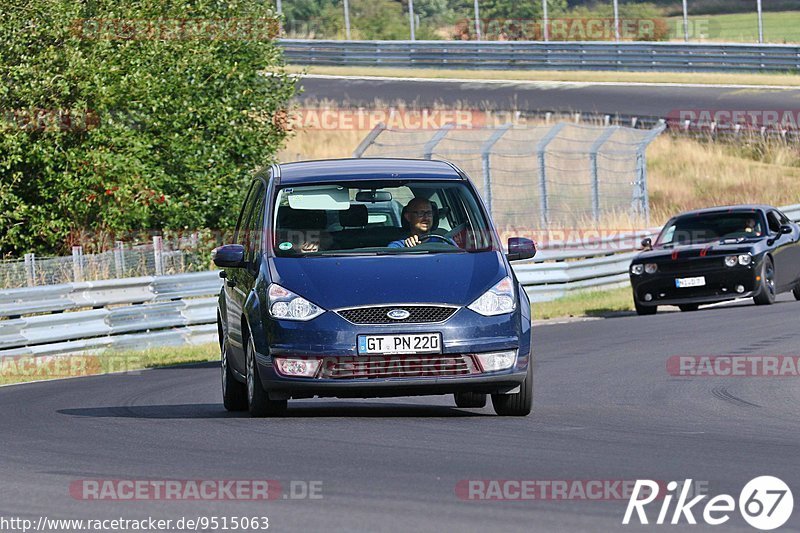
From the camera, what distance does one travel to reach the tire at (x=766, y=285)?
21766 mm

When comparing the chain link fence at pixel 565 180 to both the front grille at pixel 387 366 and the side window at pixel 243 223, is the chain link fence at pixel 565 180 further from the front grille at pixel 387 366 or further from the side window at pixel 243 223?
the front grille at pixel 387 366

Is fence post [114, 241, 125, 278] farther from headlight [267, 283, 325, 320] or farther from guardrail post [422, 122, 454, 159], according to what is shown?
headlight [267, 283, 325, 320]

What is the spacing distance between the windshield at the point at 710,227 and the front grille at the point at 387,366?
43.2ft

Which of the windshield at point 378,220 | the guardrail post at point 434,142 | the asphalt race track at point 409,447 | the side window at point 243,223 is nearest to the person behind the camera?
the asphalt race track at point 409,447

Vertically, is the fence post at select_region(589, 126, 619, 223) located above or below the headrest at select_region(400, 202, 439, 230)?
below

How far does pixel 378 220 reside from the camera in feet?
36.5

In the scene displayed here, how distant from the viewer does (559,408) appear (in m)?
11.4

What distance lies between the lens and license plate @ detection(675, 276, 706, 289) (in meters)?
21.7

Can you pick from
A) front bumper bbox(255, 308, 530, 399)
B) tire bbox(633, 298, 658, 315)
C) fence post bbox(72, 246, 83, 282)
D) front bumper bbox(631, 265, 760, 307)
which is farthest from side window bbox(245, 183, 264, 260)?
tire bbox(633, 298, 658, 315)

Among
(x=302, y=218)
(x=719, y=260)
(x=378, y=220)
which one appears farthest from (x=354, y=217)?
(x=719, y=260)

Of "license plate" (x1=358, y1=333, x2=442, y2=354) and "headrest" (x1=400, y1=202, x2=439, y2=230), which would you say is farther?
"headrest" (x1=400, y1=202, x2=439, y2=230)

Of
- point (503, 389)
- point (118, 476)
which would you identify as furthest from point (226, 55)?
point (118, 476)

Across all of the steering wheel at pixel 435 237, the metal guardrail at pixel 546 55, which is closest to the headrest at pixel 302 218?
the steering wheel at pixel 435 237

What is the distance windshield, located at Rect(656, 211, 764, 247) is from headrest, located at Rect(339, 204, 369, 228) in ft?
40.5
